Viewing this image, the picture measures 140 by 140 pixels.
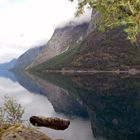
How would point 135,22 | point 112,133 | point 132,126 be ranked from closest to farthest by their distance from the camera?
point 135,22 < point 112,133 < point 132,126

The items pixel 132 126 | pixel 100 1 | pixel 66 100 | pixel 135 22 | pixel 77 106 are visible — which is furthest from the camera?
pixel 66 100

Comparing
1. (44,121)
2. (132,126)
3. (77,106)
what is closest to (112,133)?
(132,126)

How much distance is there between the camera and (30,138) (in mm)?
20375

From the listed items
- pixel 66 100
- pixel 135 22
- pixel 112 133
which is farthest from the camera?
pixel 66 100

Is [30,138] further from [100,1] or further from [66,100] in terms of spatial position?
[66,100]

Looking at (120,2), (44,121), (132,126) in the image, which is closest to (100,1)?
(120,2)

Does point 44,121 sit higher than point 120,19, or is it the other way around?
point 120,19

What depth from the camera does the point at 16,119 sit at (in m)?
30.8

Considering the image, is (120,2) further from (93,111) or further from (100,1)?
(93,111)

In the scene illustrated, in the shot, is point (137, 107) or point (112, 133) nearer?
point (112, 133)

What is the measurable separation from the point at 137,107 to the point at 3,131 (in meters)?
80.5

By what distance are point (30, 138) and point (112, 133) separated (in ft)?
154

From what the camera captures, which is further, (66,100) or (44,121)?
(66,100)

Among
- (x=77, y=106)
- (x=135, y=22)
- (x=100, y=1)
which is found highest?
(x=100, y=1)
